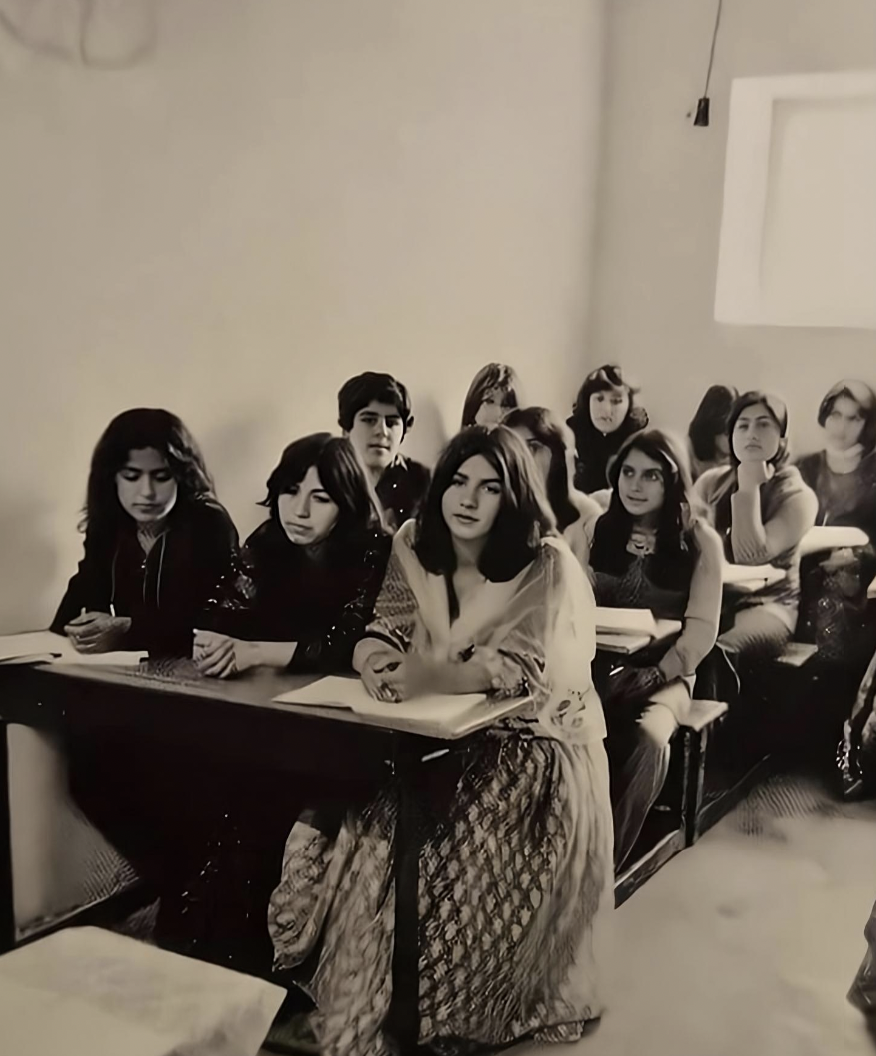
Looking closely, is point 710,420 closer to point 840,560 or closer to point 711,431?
point 711,431

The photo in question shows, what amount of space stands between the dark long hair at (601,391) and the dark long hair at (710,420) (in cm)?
6

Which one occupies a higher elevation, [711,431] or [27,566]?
[711,431]

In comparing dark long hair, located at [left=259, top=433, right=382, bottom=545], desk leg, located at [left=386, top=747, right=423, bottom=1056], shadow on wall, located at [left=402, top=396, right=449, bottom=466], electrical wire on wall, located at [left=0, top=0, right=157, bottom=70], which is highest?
electrical wire on wall, located at [left=0, top=0, right=157, bottom=70]

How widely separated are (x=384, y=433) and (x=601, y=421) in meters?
0.25

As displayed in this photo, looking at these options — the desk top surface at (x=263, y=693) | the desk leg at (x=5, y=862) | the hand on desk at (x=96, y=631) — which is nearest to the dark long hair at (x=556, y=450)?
the desk top surface at (x=263, y=693)

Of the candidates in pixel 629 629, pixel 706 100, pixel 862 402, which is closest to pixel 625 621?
pixel 629 629

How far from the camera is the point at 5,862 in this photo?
1.37 m

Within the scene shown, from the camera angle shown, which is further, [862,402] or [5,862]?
[5,862]

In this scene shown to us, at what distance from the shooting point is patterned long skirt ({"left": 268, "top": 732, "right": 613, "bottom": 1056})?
4.30ft

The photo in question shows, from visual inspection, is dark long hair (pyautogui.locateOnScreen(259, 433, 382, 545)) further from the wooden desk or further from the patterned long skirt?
the patterned long skirt

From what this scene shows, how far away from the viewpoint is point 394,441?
133 centimetres

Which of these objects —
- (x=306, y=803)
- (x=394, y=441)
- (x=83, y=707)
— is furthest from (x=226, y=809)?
(x=394, y=441)

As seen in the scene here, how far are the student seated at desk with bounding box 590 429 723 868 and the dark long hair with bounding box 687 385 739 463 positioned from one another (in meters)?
0.02

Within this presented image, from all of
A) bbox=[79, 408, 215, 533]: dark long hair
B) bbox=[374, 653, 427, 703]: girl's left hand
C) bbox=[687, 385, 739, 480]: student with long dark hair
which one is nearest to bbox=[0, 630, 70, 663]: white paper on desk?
bbox=[79, 408, 215, 533]: dark long hair
